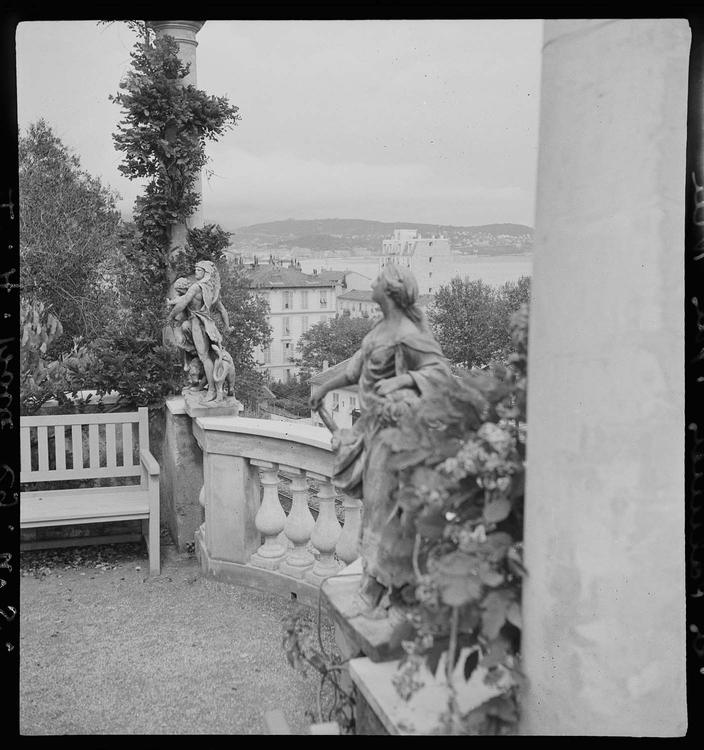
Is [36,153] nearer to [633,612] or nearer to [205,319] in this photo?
[205,319]

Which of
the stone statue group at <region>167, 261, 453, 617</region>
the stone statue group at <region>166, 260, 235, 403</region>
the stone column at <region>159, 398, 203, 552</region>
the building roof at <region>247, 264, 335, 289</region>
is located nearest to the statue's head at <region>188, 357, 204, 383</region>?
the stone statue group at <region>166, 260, 235, 403</region>

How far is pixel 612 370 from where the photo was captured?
1.67m

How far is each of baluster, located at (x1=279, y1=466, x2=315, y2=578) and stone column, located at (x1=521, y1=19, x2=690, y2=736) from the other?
2668 mm

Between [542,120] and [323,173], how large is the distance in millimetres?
16713

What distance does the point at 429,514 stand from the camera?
74.9 inches

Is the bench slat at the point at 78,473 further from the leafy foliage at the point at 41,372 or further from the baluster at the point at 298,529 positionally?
the baluster at the point at 298,529

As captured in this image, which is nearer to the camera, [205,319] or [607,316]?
[607,316]

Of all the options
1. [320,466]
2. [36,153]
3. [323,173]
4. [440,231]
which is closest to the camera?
[320,466]

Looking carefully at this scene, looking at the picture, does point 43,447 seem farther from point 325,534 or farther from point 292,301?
point 292,301

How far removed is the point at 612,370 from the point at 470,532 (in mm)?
476

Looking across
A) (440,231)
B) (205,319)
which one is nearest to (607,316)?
(205,319)

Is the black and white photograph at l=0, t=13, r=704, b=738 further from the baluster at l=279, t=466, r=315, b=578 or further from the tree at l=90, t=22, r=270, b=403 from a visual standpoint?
the tree at l=90, t=22, r=270, b=403

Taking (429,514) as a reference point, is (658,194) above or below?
above

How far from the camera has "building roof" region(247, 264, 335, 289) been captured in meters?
23.4
